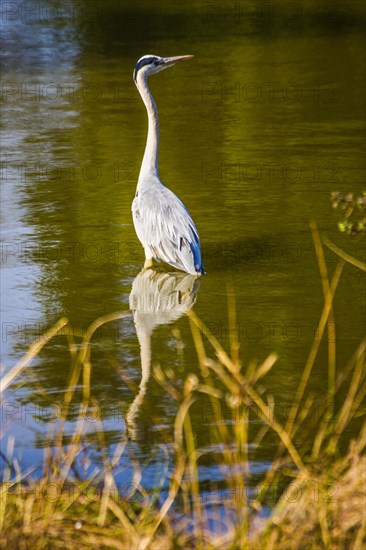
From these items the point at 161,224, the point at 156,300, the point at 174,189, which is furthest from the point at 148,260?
the point at 174,189

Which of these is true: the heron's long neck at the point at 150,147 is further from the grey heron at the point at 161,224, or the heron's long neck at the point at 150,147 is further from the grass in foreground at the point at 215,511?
the grass in foreground at the point at 215,511

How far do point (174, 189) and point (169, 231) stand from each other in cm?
266

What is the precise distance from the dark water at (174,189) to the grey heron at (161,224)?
0.65 ft

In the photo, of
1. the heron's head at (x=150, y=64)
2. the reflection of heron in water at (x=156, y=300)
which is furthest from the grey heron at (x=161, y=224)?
the heron's head at (x=150, y=64)

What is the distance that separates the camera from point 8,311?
27.2 ft

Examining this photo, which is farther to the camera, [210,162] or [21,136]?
[21,136]

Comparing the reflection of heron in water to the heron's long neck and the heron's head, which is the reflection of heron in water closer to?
the heron's long neck

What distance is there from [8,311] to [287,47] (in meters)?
12.2

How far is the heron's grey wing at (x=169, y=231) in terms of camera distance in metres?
8.73

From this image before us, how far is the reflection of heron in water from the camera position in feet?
25.5

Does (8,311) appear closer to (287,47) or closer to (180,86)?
(180,86)

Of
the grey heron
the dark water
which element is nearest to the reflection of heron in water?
the dark water

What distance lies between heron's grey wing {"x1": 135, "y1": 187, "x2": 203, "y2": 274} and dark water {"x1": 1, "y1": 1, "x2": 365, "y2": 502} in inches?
7.7

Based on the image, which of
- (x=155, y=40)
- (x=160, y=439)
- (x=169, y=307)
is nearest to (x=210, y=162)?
(x=169, y=307)
